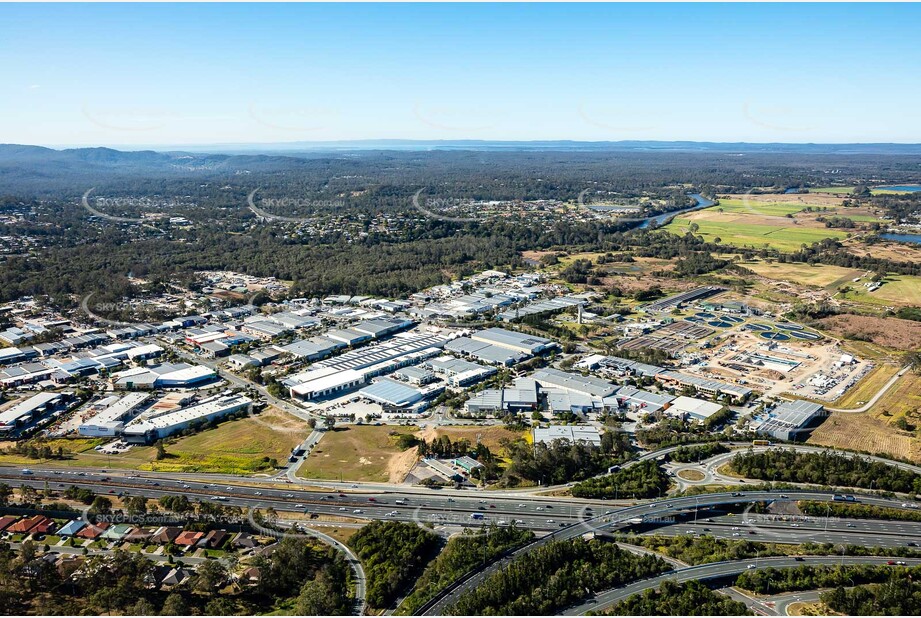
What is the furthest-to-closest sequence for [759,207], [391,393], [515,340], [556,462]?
[759,207] → [515,340] → [391,393] → [556,462]

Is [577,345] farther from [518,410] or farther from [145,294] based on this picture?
[145,294]

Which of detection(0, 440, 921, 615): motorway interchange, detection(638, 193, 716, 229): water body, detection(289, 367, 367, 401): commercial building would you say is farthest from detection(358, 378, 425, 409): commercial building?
detection(638, 193, 716, 229): water body

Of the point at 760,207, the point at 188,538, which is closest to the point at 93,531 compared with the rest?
the point at 188,538

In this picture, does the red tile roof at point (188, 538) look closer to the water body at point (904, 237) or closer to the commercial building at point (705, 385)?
the commercial building at point (705, 385)

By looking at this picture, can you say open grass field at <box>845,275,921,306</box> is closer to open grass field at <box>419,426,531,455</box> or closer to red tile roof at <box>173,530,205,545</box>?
open grass field at <box>419,426,531,455</box>

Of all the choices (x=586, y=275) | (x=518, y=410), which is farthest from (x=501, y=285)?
(x=518, y=410)

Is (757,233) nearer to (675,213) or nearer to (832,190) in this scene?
(675,213)
